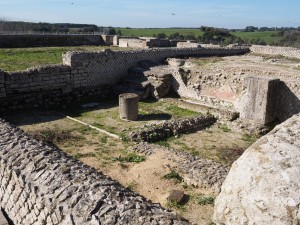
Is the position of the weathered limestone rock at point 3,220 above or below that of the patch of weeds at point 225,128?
above

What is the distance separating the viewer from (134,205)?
420cm

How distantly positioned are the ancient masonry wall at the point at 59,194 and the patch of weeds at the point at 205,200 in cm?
325

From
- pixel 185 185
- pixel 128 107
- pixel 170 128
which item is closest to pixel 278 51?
pixel 128 107

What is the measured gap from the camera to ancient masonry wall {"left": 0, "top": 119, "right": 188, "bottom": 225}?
4047mm

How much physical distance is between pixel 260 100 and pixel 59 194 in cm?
1000

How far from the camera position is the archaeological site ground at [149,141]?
417 centimetres

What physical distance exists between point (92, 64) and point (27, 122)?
491cm

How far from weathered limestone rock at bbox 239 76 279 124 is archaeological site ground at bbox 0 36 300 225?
0.13 ft

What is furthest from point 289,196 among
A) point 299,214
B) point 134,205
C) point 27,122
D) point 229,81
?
point 229,81

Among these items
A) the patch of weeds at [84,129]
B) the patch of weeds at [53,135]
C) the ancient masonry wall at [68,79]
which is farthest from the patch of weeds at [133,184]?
the ancient masonry wall at [68,79]

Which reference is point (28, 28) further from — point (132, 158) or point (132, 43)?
point (132, 158)

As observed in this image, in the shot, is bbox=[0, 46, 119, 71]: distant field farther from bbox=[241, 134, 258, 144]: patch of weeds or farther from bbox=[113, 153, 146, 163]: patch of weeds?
bbox=[241, 134, 258, 144]: patch of weeds

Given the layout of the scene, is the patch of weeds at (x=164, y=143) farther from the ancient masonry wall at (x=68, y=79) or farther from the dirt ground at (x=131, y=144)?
the ancient masonry wall at (x=68, y=79)

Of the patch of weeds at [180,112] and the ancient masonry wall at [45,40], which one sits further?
the ancient masonry wall at [45,40]
